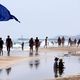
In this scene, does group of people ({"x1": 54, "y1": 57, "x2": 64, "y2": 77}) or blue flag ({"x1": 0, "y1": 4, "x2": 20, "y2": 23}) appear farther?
group of people ({"x1": 54, "y1": 57, "x2": 64, "y2": 77})

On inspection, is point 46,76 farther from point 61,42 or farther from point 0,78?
point 61,42

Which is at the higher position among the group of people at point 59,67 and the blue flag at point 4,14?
the blue flag at point 4,14

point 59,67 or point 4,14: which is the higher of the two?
point 4,14

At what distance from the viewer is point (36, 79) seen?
2048cm

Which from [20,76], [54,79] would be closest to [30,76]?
[20,76]

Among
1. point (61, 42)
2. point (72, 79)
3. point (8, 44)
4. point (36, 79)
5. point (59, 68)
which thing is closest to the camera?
point (72, 79)

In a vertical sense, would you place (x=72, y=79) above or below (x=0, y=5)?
below

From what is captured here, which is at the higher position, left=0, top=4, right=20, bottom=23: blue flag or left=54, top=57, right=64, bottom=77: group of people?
left=0, top=4, right=20, bottom=23: blue flag

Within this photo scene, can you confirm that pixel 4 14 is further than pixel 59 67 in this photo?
No

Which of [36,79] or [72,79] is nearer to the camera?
[72,79]

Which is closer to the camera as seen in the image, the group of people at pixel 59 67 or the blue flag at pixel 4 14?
the blue flag at pixel 4 14

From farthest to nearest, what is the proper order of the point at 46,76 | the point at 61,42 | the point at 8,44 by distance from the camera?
the point at 61,42, the point at 8,44, the point at 46,76

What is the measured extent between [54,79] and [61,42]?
2330 inches

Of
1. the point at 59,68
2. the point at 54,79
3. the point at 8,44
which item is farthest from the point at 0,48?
the point at 54,79
